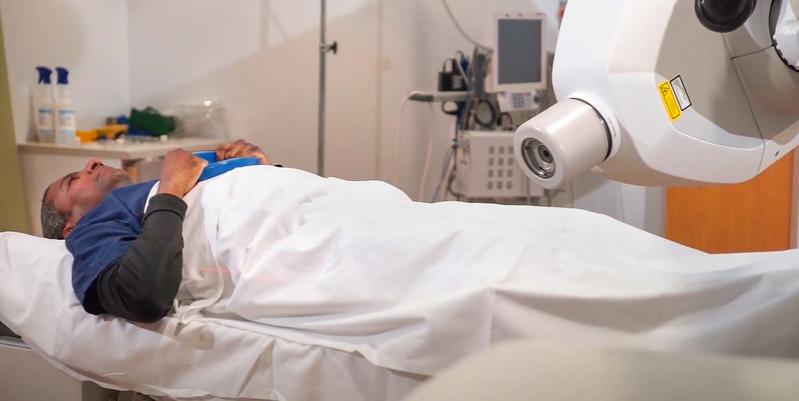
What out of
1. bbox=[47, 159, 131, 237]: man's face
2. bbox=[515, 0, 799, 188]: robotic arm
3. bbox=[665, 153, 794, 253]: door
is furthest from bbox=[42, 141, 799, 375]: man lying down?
bbox=[665, 153, 794, 253]: door

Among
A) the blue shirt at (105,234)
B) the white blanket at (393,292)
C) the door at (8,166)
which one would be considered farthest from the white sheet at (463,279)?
the door at (8,166)

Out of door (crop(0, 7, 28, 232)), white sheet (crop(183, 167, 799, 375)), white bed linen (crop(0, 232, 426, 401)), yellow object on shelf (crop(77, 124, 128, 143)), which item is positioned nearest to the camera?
white sheet (crop(183, 167, 799, 375))

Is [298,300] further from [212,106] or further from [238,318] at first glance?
[212,106]

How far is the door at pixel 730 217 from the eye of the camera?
2260 millimetres

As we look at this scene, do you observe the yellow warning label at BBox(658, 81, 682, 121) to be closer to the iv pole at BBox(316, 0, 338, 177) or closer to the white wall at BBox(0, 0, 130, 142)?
the iv pole at BBox(316, 0, 338, 177)

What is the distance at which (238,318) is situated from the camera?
133 centimetres

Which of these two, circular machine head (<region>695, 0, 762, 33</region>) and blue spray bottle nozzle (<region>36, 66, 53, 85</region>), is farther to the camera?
blue spray bottle nozzle (<region>36, 66, 53, 85</region>)

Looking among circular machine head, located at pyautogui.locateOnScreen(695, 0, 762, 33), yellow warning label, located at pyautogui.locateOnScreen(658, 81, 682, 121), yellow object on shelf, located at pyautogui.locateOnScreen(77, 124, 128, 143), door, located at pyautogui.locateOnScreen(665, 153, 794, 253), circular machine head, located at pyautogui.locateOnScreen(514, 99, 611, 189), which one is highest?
circular machine head, located at pyautogui.locateOnScreen(695, 0, 762, 33)

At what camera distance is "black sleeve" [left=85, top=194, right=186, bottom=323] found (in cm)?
129

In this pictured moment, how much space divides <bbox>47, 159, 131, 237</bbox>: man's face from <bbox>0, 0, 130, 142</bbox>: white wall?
2.71 ft

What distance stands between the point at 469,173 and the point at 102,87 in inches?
51.7

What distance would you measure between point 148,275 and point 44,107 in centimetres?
143

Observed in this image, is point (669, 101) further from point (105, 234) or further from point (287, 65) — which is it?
point (287, 65)

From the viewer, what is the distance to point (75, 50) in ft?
8.54
